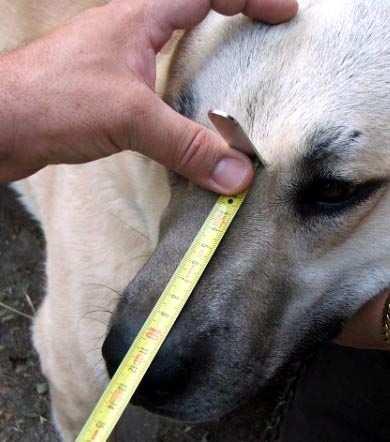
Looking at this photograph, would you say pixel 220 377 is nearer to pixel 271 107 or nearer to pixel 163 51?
pixel 271 107

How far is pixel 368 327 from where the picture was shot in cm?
200

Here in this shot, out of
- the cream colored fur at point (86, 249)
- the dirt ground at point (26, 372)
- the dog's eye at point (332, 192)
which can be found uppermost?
the dog's eye at point (332, 192)

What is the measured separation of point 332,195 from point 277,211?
0.42 ft

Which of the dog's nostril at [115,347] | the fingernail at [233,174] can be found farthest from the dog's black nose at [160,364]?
the fingernail at [233,174]

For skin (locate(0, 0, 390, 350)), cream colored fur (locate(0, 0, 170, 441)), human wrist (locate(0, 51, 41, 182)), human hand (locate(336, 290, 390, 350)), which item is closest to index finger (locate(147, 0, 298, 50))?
skin (locate(0, 0, 390, 350))

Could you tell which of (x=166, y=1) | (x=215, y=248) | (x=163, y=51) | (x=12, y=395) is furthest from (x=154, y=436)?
(x=166, y=1)

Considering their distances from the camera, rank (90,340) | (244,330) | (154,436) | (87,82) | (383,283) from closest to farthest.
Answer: (87,82) < (244,330) < (383,283) < (90,340) < (154,436)

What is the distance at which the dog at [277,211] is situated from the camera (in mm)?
1577

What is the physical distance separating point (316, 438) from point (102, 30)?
4.84ft

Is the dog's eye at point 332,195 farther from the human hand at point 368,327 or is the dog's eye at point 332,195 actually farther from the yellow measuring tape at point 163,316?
the human hand at point 368,327

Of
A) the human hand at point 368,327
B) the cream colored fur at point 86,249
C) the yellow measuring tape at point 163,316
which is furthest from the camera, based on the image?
the cream colored fur at point 86,249

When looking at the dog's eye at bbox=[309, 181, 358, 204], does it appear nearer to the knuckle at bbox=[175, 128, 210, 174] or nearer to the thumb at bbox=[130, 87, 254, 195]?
the thumb at bbox=[130, 87, 254, 195]

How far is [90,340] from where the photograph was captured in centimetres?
215

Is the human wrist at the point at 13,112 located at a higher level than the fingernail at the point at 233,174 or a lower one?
lower
